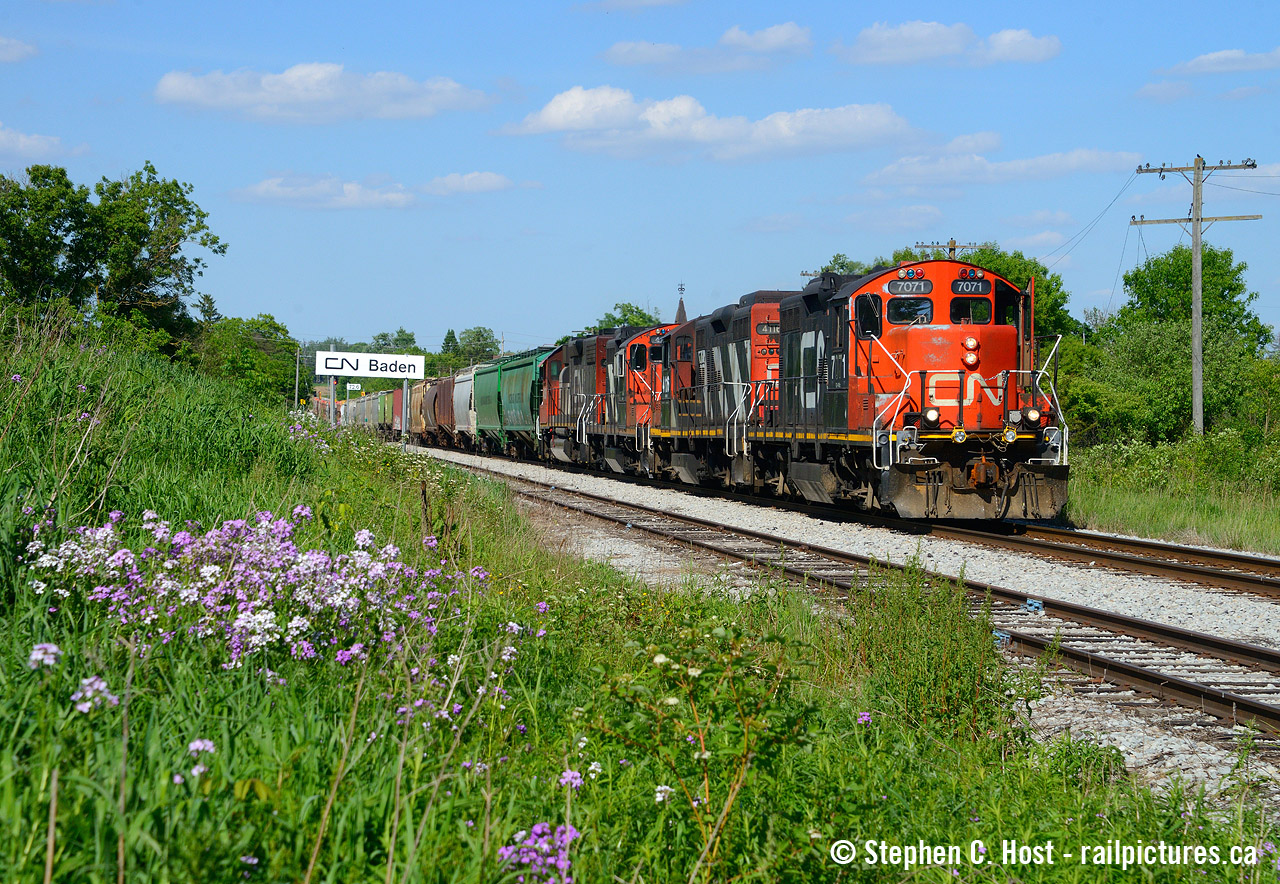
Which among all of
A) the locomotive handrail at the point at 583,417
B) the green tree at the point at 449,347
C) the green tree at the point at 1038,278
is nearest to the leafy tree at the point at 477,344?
the green tree at the point at 449,347

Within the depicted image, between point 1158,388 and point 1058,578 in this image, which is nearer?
point 1058,578

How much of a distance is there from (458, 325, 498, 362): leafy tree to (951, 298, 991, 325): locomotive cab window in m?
127

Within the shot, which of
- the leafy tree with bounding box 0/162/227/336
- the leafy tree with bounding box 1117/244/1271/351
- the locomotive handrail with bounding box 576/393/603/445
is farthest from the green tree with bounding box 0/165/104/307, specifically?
the leafy tree with bounding box 1117/244/1271/351

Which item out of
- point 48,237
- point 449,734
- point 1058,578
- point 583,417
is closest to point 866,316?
point 1058,578

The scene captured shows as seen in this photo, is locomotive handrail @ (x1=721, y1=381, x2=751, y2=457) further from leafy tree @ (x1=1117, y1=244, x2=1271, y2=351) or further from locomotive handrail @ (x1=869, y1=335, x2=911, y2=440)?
leafy tree @ (x1=1117, y1=244, x2=1271, y2=351)

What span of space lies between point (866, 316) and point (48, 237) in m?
31.6

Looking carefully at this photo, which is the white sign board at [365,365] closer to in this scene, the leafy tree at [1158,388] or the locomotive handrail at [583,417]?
the locomotive handrail at [583,417]

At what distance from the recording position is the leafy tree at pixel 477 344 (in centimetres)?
14605

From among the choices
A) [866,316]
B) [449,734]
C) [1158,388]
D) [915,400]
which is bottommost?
[449,734]

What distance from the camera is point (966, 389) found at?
1441 centimetres

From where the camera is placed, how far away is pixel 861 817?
3660mm

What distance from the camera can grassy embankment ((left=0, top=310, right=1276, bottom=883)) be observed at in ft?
8.68

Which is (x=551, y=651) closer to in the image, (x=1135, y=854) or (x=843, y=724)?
(x=843, y=724)

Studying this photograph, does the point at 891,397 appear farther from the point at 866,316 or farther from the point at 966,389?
the point at 866,316
